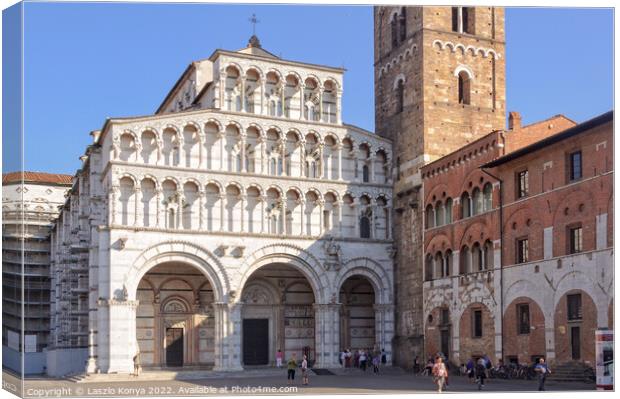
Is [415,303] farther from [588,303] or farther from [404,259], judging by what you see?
[588,303]

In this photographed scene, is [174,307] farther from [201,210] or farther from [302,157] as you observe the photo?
[302,157]

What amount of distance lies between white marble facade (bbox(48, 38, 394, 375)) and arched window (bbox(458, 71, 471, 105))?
145 inches

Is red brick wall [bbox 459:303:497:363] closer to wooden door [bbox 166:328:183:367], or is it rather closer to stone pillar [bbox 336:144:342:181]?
stone pillar [bbox 336:144:342:181]

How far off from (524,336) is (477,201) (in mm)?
5507

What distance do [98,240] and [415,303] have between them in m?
12.7

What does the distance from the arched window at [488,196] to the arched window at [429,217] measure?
3.73 m

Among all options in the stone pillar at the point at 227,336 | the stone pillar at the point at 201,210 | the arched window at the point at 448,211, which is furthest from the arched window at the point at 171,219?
the arched window at the point at 448,211

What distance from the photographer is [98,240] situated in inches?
1494

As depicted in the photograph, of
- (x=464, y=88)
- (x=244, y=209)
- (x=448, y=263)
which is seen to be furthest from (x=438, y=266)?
(x=464, y=88)

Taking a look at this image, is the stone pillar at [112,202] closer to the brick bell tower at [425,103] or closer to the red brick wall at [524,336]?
the brick bell tower at [425,103]

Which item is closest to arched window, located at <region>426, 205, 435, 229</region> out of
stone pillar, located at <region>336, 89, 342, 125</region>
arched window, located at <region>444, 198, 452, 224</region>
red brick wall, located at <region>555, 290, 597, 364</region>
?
arched window, located at <region>444, 198, 452, 224</region>

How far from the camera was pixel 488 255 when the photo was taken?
3512 centimetres

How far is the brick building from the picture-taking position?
2923 cm

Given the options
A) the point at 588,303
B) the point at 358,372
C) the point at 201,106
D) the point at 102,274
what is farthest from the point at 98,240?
the point at 588,303
